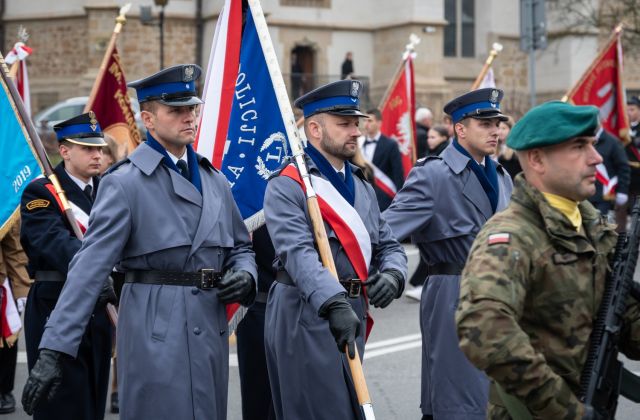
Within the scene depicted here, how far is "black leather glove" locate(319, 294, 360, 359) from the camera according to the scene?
5.02m

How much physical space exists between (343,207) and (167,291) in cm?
101

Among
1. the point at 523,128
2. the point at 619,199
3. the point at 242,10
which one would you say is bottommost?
the point at 619,199

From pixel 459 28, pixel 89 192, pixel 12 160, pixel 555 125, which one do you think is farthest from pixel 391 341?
pixel 459 28

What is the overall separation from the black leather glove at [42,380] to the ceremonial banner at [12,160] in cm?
259

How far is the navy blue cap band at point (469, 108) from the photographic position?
6.59 m

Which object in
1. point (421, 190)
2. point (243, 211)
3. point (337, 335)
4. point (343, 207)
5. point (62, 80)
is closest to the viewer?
point (337, 335)

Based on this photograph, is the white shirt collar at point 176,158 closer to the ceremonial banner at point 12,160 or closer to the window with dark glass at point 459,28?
the ceremonial banner at point 12,160

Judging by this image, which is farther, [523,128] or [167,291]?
[167,291]

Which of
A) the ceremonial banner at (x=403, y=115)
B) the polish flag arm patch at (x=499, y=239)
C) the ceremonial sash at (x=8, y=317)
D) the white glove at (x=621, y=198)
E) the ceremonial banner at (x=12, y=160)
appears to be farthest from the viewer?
the ceremonial banner at (x=403, y=115)

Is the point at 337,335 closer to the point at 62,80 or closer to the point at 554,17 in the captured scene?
the point at 62,80

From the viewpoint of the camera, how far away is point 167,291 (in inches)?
201

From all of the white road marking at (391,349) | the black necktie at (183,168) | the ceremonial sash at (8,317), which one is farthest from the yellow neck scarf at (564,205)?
the white road marking at (391,349)

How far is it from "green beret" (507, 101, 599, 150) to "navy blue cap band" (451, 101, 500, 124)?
2774 mm

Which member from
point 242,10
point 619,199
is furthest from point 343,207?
point 619,199
